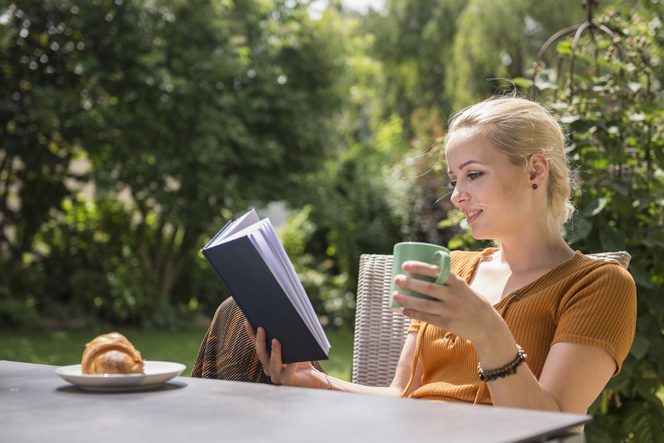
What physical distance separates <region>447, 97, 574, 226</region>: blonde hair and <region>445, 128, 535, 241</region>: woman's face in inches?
1.0

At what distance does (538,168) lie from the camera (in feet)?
6.60

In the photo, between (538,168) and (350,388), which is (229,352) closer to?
(350,388)

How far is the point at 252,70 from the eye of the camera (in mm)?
9484

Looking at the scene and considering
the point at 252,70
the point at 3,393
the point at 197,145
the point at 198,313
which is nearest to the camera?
the point at 3,393

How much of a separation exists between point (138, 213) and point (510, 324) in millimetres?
9140

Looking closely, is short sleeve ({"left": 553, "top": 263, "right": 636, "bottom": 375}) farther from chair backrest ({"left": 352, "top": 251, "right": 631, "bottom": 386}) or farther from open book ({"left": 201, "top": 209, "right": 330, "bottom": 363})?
chair backrest ({"left": 352, "top": 251, "right": 631, "bottom": 386})

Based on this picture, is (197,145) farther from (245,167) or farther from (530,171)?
(530,171)

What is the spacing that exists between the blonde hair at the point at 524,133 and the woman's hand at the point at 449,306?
550 millimetres

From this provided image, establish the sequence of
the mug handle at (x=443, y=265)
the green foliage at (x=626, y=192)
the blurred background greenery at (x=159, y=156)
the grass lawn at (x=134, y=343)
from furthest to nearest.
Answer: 1. the blurred background greenery at (x=159, y=156)
2. the grass lawn at (x=134, y=343)
3. the green foliage at (x=626, y=192)
4. the mug handle at (x=443, y=265)

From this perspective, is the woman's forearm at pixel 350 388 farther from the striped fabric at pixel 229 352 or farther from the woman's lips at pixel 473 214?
the woman's lips at pixel 473 214

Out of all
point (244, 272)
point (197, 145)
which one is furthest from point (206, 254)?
point (197, 145)

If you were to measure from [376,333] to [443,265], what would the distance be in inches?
44.7

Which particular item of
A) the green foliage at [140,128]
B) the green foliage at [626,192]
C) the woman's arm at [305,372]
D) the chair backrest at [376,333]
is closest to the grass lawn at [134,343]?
the green foliage at [140,128]

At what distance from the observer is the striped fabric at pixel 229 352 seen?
207cm
